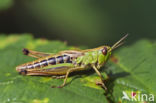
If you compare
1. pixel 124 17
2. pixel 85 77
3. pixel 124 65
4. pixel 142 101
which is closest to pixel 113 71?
pixel 124 65

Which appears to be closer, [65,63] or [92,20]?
[65,63]

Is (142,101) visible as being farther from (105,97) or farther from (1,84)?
(1,84)

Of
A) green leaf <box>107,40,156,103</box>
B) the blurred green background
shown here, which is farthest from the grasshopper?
the blurred green background

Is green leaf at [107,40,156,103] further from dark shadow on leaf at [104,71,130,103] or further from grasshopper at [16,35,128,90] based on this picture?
grasshopper at [16,35,128,90]

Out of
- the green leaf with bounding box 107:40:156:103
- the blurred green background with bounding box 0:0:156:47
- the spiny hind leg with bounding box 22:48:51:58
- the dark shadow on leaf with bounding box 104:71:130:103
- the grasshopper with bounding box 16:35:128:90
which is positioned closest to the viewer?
the dark shadow on leaf with bounding box 104:71:130:103

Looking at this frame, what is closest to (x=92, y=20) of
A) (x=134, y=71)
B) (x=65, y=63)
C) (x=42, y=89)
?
(x=134, y=71)

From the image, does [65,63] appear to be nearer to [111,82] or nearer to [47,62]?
[47,62]
